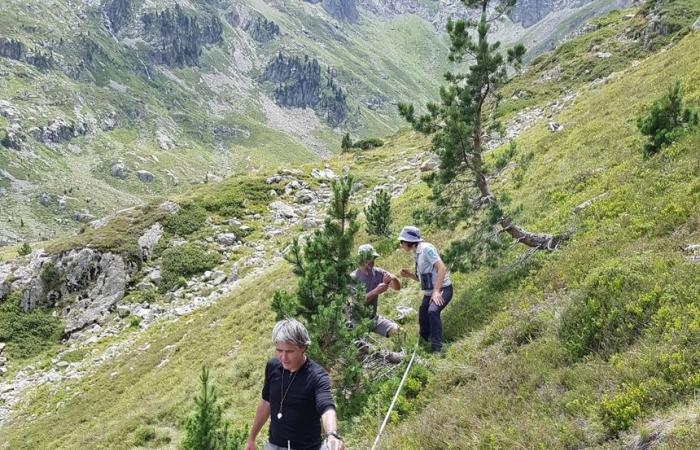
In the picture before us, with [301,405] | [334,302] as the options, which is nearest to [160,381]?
[334,302]

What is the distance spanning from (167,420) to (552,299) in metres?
10.9

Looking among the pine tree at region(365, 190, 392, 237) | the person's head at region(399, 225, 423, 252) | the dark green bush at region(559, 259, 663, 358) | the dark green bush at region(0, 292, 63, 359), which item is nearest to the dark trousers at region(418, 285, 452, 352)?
the person's head at region(399, 225, 423, 252)

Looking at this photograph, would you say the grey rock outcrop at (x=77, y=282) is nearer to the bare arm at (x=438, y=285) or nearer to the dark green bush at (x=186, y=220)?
the dark green bush at (x=186, y=220)

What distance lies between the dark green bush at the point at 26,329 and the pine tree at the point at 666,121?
2742cm

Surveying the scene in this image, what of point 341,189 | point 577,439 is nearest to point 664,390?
point 577,439

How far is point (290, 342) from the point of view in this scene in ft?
16.9

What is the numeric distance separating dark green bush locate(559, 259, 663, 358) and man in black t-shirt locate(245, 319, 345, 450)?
11.4ft

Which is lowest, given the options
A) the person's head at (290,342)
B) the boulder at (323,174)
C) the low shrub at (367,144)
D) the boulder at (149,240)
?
the person's head at (290,342)

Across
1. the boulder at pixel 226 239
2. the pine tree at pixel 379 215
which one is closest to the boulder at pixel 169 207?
the boulder at pixel 226 239

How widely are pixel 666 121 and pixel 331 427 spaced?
482 inches

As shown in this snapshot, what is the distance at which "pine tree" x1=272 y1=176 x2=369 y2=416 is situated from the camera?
811 centimetres

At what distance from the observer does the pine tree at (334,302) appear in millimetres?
8109

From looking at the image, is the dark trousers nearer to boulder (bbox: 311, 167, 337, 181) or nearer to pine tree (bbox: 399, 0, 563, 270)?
pine tree (bbox: 399, 0, 563, 270)

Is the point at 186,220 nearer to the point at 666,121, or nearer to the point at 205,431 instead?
the point at 205,431
